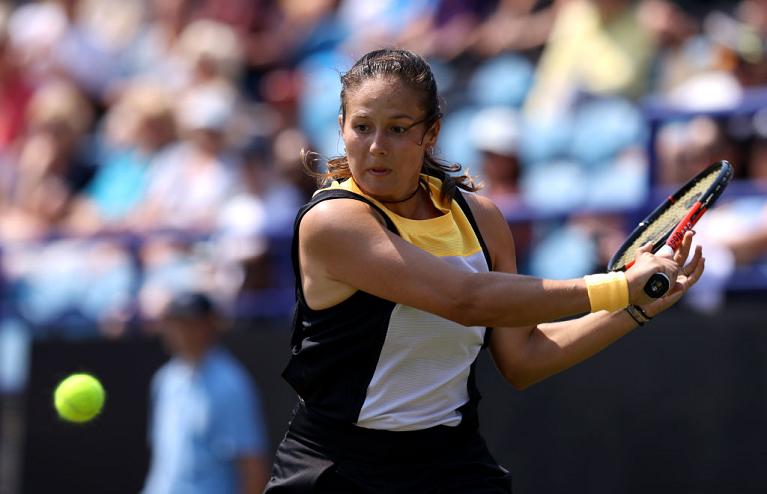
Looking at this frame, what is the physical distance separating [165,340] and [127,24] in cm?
401

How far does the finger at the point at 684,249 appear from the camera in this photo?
3490 mm

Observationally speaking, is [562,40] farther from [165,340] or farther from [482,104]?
[165,340]

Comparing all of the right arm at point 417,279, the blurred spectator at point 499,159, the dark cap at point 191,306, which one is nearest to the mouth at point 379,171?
the right arm at point 417,279

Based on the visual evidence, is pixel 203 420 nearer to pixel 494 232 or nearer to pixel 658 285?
pixel 494 232

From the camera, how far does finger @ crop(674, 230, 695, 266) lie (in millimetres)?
3490

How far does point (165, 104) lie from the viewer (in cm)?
916

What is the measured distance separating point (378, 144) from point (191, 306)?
12.1ft

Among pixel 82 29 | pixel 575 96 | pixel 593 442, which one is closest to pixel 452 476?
pixel 593 442

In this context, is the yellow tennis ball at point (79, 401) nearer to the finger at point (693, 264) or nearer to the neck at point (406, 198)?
the neck at point (406, 198)

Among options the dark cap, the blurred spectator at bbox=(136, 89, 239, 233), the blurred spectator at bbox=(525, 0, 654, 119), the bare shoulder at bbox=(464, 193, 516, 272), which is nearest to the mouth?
the bare shoulder at bbox=(464, 193, 516, 272)

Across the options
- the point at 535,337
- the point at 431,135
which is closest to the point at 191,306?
the point at 535,337

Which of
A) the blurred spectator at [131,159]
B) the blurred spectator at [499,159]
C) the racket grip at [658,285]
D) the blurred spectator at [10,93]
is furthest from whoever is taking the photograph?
the blurred spectator at [10,93]

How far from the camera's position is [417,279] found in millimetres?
3436

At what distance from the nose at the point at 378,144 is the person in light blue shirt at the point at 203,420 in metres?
3.64
